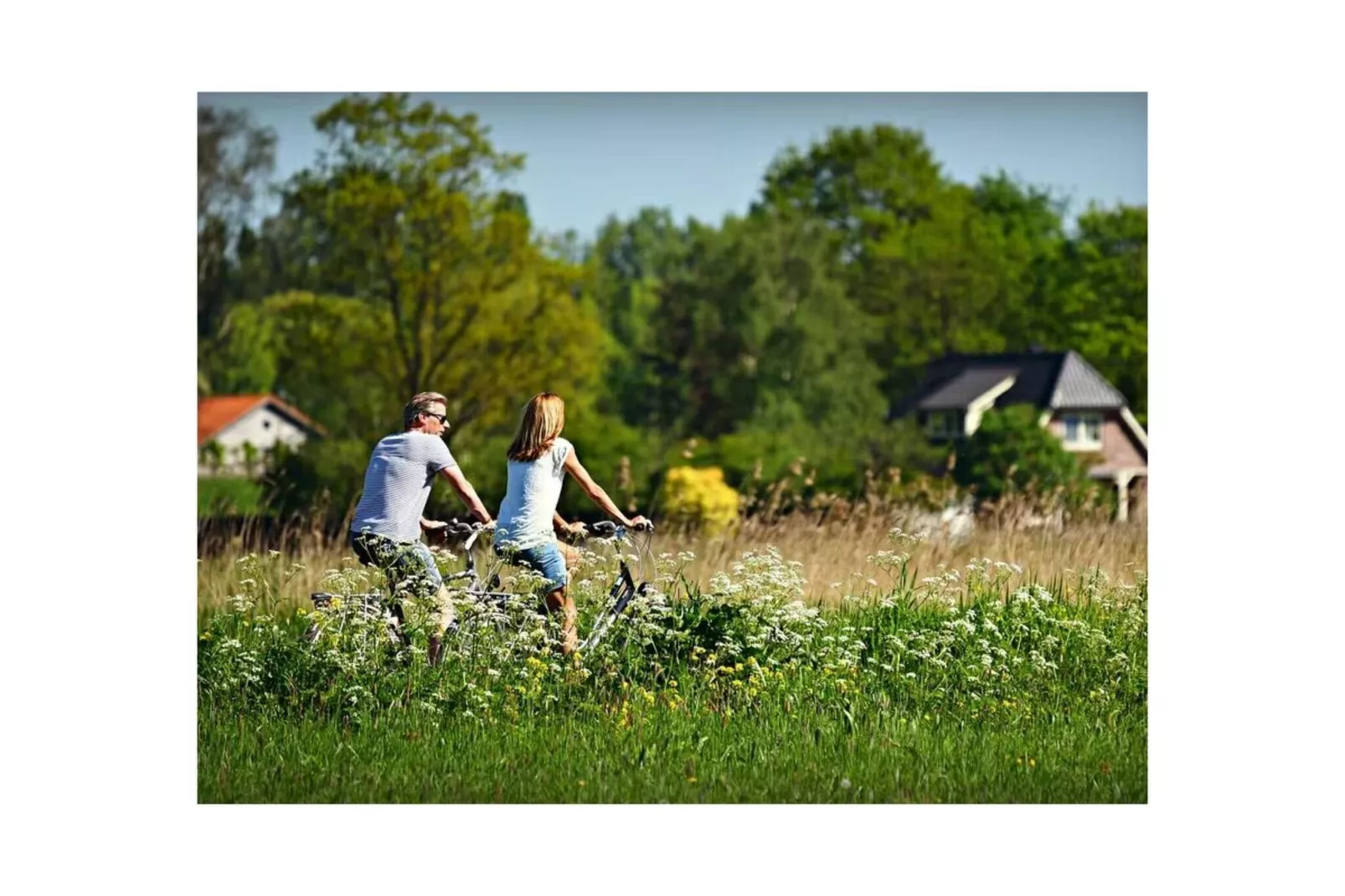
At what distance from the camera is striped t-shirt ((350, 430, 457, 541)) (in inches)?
305

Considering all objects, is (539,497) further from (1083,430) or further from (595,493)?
(1083,430)

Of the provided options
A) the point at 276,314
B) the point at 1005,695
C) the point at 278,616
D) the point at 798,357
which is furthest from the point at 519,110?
the point at 798,357

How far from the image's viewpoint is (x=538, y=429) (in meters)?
7.69

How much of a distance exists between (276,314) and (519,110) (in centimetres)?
1203

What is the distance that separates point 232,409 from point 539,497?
1500 centimetres

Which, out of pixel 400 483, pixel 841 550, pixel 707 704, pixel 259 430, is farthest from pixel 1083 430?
pixel 400 483

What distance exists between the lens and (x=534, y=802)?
6.97 metres

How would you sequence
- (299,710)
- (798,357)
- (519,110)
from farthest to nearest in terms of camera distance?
(798,357) < (519,110) < (299,710)

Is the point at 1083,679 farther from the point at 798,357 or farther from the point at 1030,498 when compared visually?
the point at 798,357

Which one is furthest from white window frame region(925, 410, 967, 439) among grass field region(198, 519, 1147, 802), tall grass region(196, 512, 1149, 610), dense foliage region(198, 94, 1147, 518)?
grass field region(198, 519, 1147, 802)

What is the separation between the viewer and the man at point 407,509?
762 cm

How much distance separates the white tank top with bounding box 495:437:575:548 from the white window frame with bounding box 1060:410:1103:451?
45.5ft

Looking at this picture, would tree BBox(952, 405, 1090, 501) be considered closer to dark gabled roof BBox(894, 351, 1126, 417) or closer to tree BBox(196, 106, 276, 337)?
dark gabled roof BBox(894, 351, 1126, 417)

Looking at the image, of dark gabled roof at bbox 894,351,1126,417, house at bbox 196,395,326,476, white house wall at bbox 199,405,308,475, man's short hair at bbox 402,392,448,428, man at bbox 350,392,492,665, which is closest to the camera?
man at bbox 350,392,492,665
